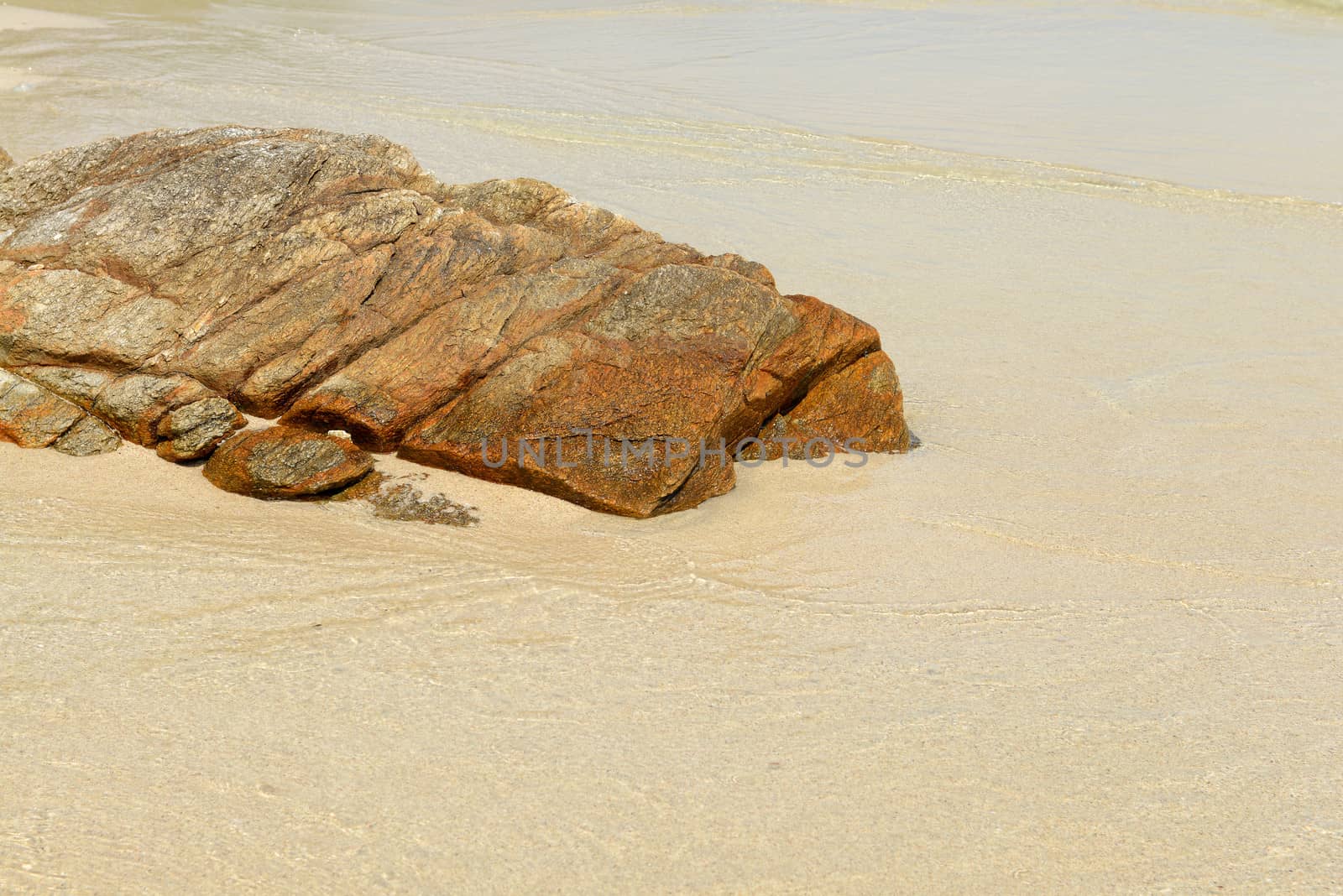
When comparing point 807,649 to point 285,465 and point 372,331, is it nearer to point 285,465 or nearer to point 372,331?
point 285,465

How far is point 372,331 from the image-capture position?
20.1 ft

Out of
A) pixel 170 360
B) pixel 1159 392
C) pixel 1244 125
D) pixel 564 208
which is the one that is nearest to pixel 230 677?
pixel 170 360

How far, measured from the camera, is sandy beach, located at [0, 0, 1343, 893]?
3.68m

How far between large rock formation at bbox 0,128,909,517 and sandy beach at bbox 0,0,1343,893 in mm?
289

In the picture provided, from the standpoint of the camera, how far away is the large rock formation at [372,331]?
5.94 m

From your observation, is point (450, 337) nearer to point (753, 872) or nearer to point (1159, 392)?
point (753, 872)

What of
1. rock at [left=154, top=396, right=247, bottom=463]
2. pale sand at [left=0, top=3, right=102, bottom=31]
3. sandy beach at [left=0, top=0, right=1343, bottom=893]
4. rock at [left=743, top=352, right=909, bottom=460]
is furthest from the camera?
pale sand at [left=0, top=3, right=102, bottom=31]

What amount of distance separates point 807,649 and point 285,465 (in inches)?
105

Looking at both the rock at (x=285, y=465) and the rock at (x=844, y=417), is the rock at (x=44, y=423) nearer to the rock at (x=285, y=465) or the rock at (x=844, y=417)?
the rock at (x=285, y=465)

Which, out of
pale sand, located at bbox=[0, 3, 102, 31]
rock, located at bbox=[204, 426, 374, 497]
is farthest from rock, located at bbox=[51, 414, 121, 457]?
pale sand, located at bbox=[0, 3, 102, 31]

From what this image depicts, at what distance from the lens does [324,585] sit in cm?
502

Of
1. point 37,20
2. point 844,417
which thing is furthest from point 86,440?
point 37,20

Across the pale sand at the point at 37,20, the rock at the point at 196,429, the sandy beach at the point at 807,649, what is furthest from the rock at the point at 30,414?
the pale sand at the point at 37,20

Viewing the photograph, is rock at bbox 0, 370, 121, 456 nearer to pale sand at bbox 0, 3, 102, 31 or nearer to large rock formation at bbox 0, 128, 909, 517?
large rock formation at bbox 0, 128, 909, 517
